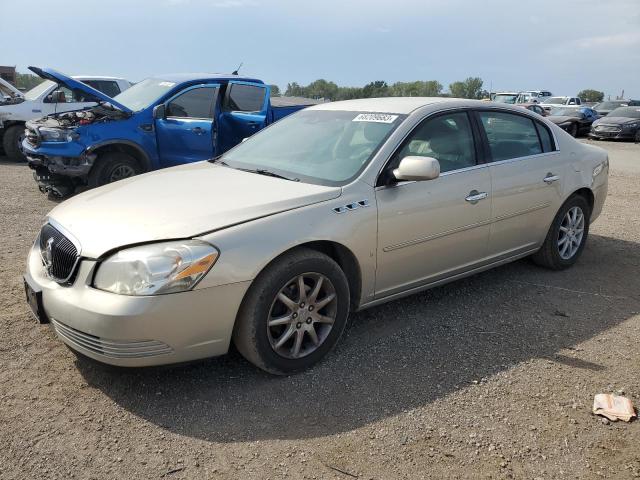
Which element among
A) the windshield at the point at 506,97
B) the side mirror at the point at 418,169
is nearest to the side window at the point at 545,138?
the side mirror at the point at 418,169

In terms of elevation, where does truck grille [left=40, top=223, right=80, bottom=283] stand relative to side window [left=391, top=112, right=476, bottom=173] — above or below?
below

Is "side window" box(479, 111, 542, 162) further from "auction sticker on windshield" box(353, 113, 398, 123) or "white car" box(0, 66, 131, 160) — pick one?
"white car" box(0, 66, 131, 160)

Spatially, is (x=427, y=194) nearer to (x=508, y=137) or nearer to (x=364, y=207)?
(x=364, y=207)

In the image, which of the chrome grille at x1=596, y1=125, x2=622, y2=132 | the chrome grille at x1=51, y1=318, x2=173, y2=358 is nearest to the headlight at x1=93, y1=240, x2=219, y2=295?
the chrome grille at x1=51, y1=318, x2=173, y2=358

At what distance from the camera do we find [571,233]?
5.13 metres

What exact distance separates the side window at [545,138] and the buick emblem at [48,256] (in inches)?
154

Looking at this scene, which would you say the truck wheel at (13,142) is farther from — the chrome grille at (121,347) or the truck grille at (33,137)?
the chrome grille at (121,347)

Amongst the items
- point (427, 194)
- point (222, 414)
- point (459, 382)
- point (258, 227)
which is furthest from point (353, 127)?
point (222, 414)

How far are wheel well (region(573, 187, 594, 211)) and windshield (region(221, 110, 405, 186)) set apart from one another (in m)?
2.22

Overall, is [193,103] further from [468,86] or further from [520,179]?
[468,86]

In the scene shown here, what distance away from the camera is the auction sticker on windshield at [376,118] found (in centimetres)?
390

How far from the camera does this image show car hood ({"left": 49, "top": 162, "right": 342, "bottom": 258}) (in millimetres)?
2902

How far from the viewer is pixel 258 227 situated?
2998 millimetres

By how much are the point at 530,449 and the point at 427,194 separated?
1723mm
